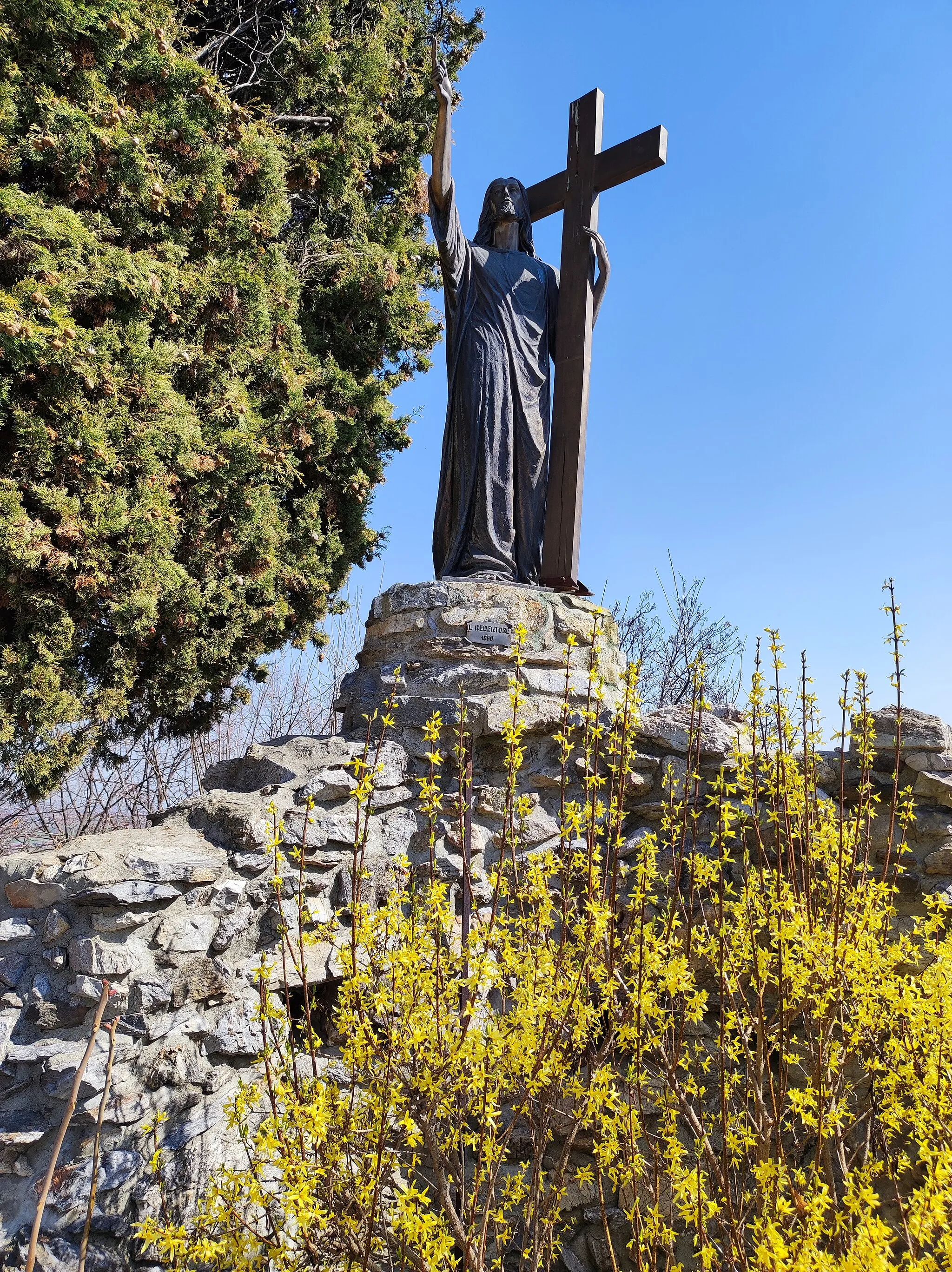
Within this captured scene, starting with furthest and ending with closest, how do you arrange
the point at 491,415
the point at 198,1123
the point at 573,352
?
the point at 573,352, the point at 491,415, the point at 198,1123

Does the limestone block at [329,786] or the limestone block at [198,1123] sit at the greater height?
the limestone block at [329,786]

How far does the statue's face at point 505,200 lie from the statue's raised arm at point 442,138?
650mm

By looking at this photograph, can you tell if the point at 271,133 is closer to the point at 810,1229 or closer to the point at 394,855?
the point at 394,855

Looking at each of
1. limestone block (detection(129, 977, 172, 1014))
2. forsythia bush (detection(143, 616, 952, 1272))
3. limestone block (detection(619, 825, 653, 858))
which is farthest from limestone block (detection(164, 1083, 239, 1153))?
limestone block (detection(619, 825, 653, 858))

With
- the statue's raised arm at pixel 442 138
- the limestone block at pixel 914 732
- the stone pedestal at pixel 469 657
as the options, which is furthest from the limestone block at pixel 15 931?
the statue's raised arm at pixel 442 138

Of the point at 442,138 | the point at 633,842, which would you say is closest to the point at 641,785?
the point at 633,842

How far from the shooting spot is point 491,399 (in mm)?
4277

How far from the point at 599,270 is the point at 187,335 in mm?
2152

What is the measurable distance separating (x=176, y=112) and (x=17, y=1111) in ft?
14.2

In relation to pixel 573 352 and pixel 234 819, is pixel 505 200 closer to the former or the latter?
pixel 573 352

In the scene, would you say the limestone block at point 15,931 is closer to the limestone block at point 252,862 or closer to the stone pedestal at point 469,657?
the limestone block at point 252,862

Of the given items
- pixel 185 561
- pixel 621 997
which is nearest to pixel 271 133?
pixel 185 561

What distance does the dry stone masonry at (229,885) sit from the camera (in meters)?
2.31

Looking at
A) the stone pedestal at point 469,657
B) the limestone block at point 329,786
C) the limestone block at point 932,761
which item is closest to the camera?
the limestone block at point 329,786
